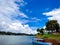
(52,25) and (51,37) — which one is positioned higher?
(52,25)

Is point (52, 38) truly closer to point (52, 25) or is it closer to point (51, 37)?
point (51, 37)

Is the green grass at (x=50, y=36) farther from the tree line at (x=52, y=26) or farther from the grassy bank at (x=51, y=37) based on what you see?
the tree line at (x=52, y=26)

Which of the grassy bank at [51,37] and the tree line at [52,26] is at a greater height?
the tree line at [52,26]

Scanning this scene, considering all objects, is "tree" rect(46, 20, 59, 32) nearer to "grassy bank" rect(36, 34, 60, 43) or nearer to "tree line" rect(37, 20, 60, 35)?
"tree line" rect(37, 20, 60, 35)

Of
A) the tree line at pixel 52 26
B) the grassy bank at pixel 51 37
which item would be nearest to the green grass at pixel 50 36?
the grassy bank at pixel 51 37

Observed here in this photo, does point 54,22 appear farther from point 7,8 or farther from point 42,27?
point 7,8

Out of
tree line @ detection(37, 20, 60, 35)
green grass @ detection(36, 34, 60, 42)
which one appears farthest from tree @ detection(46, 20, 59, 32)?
green grass @ detection(36, 34, 60, 42)

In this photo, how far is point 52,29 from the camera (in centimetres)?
503

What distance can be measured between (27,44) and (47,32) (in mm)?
1328

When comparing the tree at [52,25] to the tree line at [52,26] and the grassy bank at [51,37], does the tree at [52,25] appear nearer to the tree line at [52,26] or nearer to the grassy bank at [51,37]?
the tree line at [52,26]

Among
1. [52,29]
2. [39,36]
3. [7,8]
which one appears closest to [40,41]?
[39,36]

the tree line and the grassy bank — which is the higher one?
the tree line

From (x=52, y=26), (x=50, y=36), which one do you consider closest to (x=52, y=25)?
(x=52, y=26)

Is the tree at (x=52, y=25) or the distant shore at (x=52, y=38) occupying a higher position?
the tree at (x=52, y=25)
